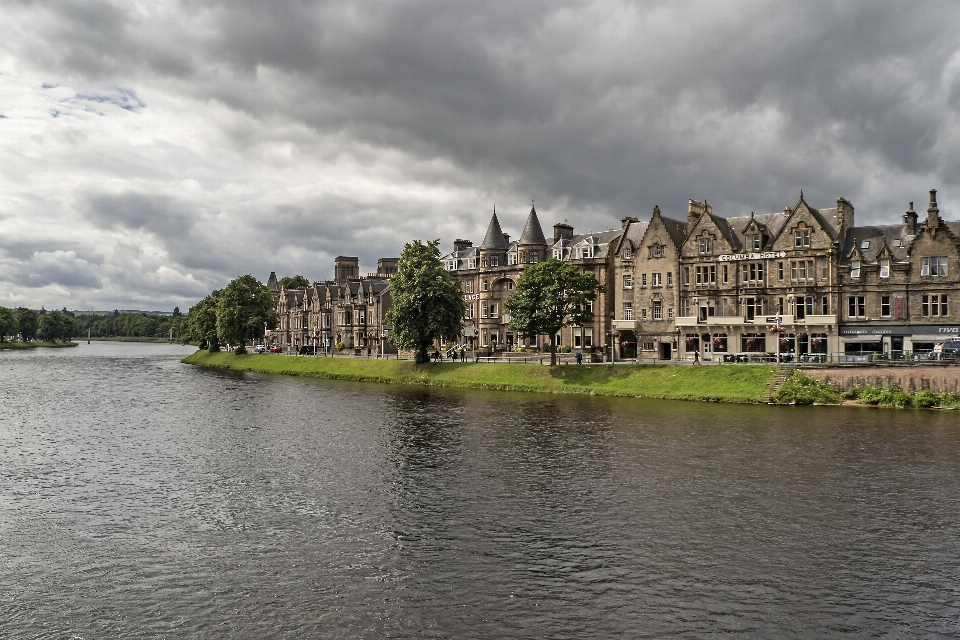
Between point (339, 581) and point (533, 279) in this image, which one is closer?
point (339, 581)

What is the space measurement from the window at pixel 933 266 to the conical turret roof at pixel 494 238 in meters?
57.7

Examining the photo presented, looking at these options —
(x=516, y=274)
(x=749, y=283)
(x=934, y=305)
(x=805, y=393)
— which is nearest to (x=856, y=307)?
(x=934, y=305)

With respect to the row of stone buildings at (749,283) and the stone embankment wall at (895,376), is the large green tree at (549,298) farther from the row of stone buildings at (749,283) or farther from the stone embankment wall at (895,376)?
the stone embankment wall at (895,376)

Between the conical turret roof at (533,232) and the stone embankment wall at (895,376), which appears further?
the conical turret roof at (533,232)

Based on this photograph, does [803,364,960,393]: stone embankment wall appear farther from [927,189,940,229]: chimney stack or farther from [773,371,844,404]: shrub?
[927,189,940,229]: chimney stack

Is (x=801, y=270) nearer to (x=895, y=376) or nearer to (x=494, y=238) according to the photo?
(x=895, y=376)

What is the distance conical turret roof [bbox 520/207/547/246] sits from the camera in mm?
105875

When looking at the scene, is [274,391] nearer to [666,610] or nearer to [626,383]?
[626,383]

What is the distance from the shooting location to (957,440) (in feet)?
138

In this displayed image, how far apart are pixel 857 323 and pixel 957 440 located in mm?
37512

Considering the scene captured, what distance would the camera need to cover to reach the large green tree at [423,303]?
287 ft

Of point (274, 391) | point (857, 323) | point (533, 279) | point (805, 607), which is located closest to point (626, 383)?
point (533, 279)

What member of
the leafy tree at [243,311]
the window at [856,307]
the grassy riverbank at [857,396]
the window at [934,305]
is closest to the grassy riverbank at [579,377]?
the grassy riverbank at [857,396]

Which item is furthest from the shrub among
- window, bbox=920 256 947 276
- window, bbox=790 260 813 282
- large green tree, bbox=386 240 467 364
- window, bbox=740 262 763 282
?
large green tree, bbox=386 240 467 364
